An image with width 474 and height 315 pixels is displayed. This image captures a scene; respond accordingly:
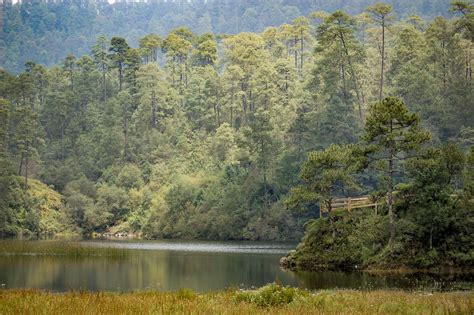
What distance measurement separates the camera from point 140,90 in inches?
5133

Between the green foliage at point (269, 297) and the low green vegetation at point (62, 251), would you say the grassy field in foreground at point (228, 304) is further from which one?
the low green vegetation at point (62, 251)

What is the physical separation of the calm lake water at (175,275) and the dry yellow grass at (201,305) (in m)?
11.7

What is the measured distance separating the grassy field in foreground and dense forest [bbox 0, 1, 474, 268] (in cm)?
2571

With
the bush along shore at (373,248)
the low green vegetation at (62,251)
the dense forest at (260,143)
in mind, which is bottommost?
the low green vegetation at (62,251)

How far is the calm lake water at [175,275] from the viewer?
37125 mm

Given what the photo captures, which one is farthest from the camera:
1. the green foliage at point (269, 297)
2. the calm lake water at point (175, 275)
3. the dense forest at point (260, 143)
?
the dense forest at point (260, 143)

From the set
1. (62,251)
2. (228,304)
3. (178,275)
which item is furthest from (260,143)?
Answer: (228,304)

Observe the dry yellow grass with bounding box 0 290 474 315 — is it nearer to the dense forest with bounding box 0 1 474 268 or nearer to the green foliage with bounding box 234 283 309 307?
the green foliage with bounding box 234 283 309 307

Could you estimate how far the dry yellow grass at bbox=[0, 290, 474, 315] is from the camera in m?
18.0

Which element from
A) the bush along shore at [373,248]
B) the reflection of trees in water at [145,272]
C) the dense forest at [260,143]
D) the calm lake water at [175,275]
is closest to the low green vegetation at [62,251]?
the calm lake water at [175,275]

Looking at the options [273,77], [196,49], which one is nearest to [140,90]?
[196,49]

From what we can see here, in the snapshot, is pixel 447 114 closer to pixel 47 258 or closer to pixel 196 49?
pixel 47 258

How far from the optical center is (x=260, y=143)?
313 feet

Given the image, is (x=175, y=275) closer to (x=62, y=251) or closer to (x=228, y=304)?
(x=62, y=251)
